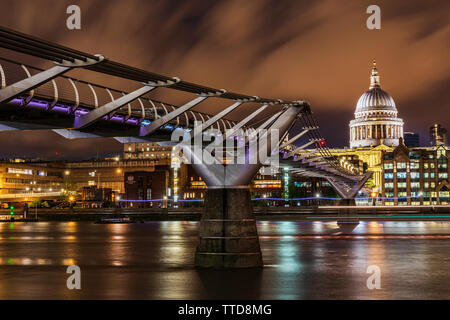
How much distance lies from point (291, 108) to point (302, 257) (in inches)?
330

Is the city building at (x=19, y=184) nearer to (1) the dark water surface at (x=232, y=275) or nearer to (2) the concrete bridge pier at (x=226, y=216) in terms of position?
(1) the dark water surface at (x=232, y=275)

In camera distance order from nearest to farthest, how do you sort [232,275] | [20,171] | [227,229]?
[232,275], [227,229], [20,171]

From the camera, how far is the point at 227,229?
27688 mm

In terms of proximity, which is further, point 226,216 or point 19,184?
point 19,184

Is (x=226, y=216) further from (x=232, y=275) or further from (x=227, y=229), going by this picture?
(x=232, y=275)

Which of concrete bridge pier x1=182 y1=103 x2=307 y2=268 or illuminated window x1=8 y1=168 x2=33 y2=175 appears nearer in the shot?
concrete bridge pier x1=182 y1=103 x2=307 y2=268

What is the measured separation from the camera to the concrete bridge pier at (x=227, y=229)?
2775 centimetres

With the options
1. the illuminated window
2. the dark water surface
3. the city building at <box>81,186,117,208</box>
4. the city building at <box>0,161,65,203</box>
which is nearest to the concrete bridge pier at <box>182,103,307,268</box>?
the dark water surface

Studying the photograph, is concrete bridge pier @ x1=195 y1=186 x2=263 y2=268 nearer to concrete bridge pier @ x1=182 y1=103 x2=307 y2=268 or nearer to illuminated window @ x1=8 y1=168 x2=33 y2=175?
concrete bridge pier @ x1=182 y1=103 x2=307 y2=268

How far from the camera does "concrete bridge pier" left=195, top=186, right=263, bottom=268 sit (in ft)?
91.0

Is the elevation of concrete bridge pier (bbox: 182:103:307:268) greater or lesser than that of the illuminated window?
lesser

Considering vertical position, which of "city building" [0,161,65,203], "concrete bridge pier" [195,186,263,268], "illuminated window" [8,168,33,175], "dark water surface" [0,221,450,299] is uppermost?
"illuminated window" [8,168,33,175]

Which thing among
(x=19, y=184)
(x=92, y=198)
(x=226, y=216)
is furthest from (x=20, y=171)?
(x=226, y=216)
